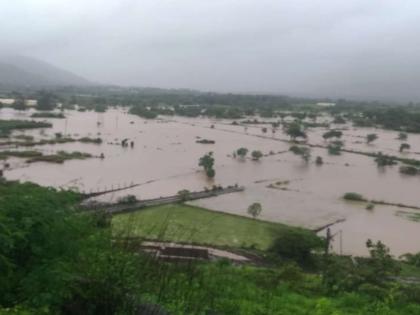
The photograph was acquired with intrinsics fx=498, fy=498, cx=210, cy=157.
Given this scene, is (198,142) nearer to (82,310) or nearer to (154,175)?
(154,175)

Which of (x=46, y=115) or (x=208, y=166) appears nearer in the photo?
(x=208, y=166)

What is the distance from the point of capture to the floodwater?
1523 centimetres

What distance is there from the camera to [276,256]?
10.8 metres

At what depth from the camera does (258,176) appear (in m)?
22.1

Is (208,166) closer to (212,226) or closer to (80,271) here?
(212,226)

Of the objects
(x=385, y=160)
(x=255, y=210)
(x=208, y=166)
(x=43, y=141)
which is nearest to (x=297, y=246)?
(x=255, y=210)

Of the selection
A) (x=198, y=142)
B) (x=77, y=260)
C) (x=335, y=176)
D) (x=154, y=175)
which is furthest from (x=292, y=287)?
(x=198, y=142)

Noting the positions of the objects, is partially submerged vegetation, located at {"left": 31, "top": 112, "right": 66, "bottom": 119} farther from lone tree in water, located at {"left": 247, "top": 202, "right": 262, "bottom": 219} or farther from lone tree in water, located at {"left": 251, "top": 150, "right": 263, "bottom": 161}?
lone tree in water, located at {"left": 247, "top": 202, "right": 262, "bottom": 219}

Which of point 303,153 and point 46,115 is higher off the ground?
point 46,115

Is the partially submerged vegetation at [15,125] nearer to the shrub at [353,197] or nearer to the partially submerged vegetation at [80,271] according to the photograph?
the shrub at [353,197]

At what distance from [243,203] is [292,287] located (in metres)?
10.2

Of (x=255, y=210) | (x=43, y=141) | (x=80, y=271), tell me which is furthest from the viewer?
(x=43, y=141)

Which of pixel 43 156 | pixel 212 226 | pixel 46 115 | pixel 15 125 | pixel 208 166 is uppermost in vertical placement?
pixel 46 115

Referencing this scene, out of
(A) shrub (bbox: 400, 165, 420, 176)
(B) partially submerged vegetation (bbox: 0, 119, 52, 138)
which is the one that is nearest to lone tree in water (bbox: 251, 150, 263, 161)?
(A) shrub (bbox: 400, 165, 420, 176)
